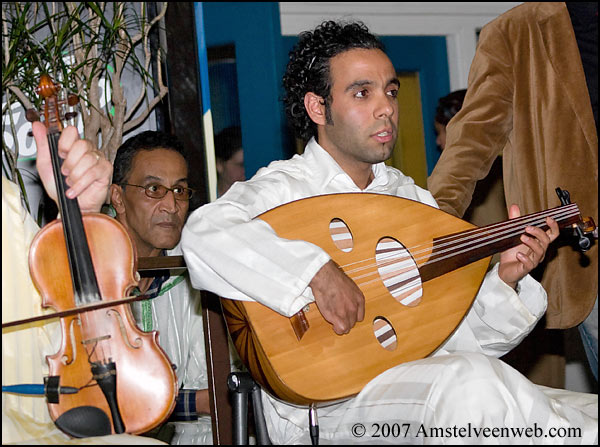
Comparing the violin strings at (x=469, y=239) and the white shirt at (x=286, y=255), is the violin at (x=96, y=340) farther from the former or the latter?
the violin strings at (x=469, y=239)

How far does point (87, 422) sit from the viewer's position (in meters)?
1.42

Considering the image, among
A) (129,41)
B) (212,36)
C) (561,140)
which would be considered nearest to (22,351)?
(561,140)

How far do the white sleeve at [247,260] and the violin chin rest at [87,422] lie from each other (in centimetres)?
43

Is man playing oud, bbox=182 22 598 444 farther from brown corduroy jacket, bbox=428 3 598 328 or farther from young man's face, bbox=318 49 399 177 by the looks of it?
brown corduroy jacket, bbox=428 3 598 328

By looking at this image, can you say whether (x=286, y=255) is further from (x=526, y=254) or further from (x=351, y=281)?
(x=526, y=254)

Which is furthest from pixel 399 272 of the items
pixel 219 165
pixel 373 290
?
pixel 219 165

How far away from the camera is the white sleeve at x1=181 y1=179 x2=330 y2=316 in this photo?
171 cm

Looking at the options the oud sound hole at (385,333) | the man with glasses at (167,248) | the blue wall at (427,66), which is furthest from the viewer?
the blue wall at (427,66)

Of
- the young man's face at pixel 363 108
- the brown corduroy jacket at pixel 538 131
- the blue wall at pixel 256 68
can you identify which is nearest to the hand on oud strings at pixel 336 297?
the young man's face at pixel 363 108

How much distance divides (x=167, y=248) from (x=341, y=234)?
957 mm

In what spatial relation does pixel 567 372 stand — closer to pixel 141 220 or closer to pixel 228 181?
pixel 228 181

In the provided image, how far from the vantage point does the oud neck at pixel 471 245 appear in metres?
1.98

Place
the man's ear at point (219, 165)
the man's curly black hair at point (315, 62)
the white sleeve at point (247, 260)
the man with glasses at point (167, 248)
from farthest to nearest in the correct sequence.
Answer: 1. the man's ear at point (219, 165)
2. the man with glasses at point (167, 248)
3. the man's curly black hair at point (315, 62)
4. the white sleeve at point (247, 260)

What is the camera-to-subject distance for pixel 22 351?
1.62 meters
